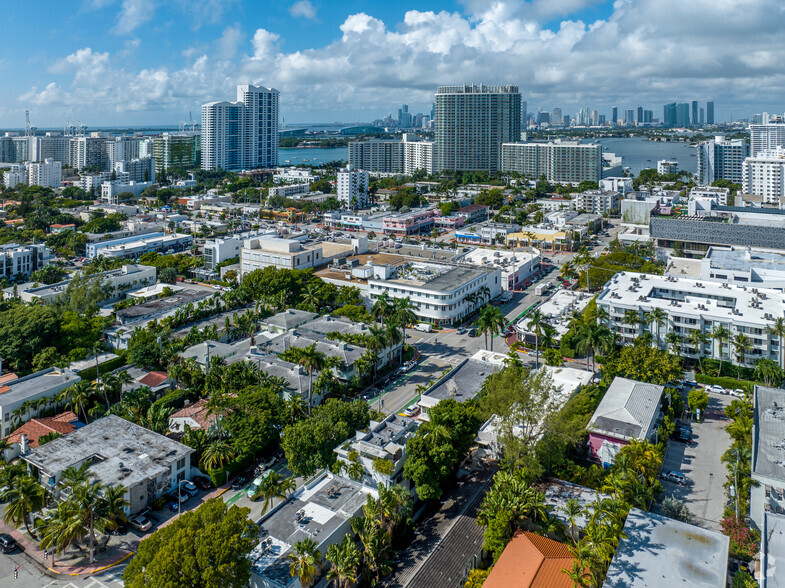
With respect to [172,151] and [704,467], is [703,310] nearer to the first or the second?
[704,467]

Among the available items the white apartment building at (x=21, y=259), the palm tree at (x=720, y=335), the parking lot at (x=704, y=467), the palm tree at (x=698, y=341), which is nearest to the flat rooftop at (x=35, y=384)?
the parking lot at (x=704, y=467)

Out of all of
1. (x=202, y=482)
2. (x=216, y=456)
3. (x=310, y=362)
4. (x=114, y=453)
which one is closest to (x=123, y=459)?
(x=114, y=453)

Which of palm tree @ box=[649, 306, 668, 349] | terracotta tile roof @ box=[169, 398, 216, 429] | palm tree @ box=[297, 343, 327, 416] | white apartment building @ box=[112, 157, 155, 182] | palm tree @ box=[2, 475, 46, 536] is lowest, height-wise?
palm tree @ box=[2, 475, 46, 536]

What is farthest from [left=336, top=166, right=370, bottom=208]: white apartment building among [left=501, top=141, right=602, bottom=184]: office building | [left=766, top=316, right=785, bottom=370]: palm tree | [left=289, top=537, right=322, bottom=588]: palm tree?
[left=289, top=537, right=322, bottom=588]: palm tree

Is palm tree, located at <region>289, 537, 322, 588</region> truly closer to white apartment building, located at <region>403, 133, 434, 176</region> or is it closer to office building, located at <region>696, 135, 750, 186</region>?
office building, located at <region>696, 135, 750, 186</region>

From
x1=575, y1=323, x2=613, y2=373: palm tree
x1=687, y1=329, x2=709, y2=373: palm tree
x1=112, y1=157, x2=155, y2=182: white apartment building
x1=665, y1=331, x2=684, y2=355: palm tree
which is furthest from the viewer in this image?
x1=112, y1=157, x2=155, y2=182: white apartment building

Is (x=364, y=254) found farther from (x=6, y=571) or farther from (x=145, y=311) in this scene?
(x=6, y=571)
